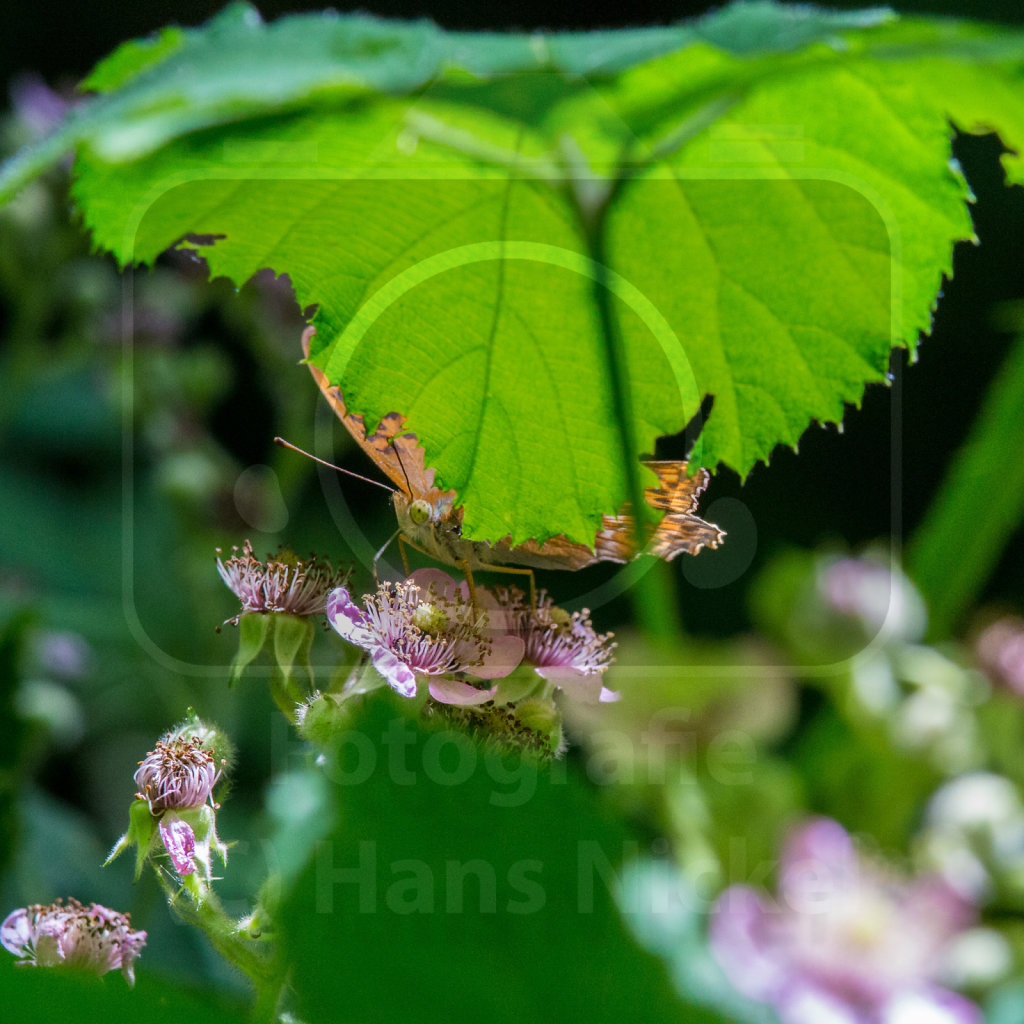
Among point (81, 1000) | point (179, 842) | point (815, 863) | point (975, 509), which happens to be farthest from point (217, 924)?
point (975, 509)

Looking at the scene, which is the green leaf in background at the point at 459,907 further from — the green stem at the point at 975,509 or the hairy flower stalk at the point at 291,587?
the green stem at the point at 975,509

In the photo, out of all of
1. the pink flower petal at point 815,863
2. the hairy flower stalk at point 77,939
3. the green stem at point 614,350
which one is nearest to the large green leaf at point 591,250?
the green stem at point 614,350

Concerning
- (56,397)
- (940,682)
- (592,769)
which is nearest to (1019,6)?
(940,682)

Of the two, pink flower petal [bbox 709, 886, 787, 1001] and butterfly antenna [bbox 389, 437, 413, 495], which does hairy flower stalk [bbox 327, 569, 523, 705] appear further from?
pink flower petal [bbox 709, 886, 787, 1001]

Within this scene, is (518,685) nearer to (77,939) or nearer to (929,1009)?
(77,939)

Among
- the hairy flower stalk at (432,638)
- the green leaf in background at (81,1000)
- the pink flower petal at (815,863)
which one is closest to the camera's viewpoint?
the green leaf in background at (81,1000)

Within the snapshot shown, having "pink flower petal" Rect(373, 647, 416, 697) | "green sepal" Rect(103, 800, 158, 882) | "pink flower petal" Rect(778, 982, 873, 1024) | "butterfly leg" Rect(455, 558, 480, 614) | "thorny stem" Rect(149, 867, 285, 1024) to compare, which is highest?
"pink flower petal" Rect(373, 647, 416, 697)

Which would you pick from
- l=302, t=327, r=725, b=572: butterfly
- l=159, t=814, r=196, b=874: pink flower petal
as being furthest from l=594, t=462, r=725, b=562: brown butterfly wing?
l=159, t=814, r=196, b=874: pink flower petal

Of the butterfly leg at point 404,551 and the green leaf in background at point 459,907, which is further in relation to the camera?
the butterfly leg at point 404,551
